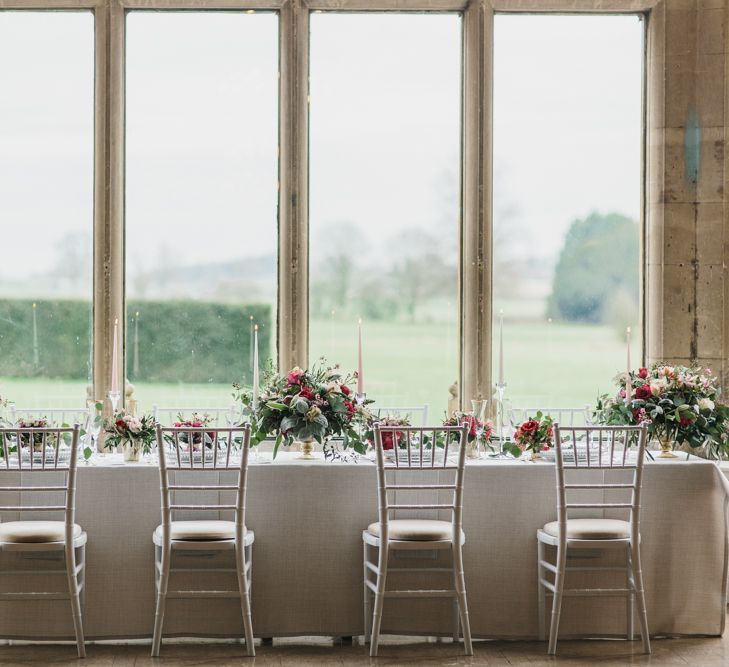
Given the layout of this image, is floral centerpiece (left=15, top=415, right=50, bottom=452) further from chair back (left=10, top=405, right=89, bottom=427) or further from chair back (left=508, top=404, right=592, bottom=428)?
chair back (left=508, top=404, right=592, bottom=428)

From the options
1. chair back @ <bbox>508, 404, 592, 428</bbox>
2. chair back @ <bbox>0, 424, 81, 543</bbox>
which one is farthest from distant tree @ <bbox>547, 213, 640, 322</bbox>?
chair back @ <bbox>0, 424, 81, 543</bbox>

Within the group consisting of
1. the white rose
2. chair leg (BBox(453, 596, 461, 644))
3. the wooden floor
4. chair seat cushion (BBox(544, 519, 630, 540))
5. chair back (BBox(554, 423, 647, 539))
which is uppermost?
the white rose

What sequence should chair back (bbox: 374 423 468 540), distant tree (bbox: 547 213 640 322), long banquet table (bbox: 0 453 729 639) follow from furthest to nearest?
Result: distant tree (bbox: 547 213 640 322), long banquet table (bbox: 0 453 729 639), chair back (bbox: 374 423 468 540)

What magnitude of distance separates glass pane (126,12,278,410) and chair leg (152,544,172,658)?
212 cm

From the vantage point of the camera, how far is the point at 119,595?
5.18 meters

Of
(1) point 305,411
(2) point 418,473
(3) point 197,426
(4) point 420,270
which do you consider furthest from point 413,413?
(3) point 197,426

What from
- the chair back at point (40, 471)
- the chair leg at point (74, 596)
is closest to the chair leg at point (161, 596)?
the chair leg at point (74, 596)

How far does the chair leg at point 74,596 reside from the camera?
15.7 feet

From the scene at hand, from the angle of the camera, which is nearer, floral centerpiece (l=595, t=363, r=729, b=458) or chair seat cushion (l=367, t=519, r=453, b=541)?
chair seat cushion (l=367, t=519, r=453, b=541)

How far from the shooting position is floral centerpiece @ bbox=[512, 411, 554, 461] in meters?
5.46

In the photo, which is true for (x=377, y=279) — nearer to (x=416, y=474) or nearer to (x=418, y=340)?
(x=418, y=340)

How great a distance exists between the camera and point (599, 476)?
17.6ft

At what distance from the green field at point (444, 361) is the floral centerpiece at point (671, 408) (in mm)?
1317

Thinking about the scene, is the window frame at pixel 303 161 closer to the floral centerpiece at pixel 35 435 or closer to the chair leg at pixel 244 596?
the floral centerpiece at pixel 35 435
